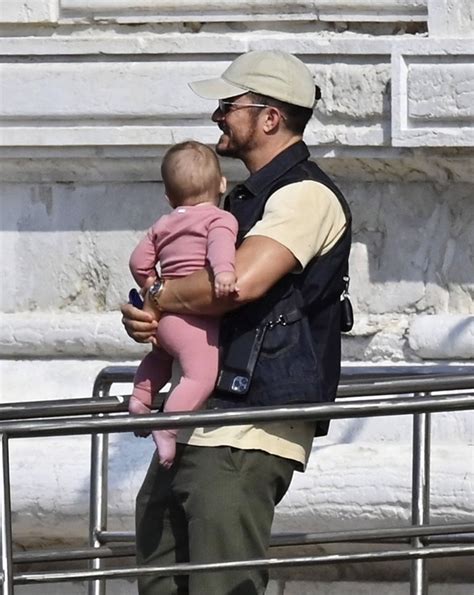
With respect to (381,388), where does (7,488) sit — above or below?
below

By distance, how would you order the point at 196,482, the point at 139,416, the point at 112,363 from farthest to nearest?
the point at 112,363 < the point at 196,482 < the point at 139,416

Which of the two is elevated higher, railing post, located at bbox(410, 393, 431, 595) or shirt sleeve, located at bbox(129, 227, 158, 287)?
shirt sleeve, located at bbox(129, 227, 158, 287)

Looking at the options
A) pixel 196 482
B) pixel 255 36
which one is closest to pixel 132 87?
pixel 255 36

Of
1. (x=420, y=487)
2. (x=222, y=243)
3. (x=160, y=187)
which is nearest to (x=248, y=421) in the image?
(x=222, y=243)

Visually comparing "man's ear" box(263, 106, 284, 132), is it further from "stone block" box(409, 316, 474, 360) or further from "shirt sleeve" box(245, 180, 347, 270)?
"stone block" box(409, 316, 474, 360)

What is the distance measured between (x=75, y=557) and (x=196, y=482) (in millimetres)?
633

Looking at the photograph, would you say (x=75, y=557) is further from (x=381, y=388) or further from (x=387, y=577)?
(x=387, y=577)

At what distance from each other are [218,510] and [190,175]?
0.66 m

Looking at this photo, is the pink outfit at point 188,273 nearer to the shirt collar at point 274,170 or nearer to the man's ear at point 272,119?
the shirt collar at point 274,170

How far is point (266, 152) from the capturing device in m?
3.62

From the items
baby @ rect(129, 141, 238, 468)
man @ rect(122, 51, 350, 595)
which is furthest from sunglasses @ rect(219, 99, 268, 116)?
baby @ rect(129, 141, 238, 468)

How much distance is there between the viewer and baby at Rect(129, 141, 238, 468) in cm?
347

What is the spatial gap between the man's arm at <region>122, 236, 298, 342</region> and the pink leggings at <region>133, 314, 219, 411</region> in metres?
0.04

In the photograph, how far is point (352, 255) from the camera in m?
5.09
